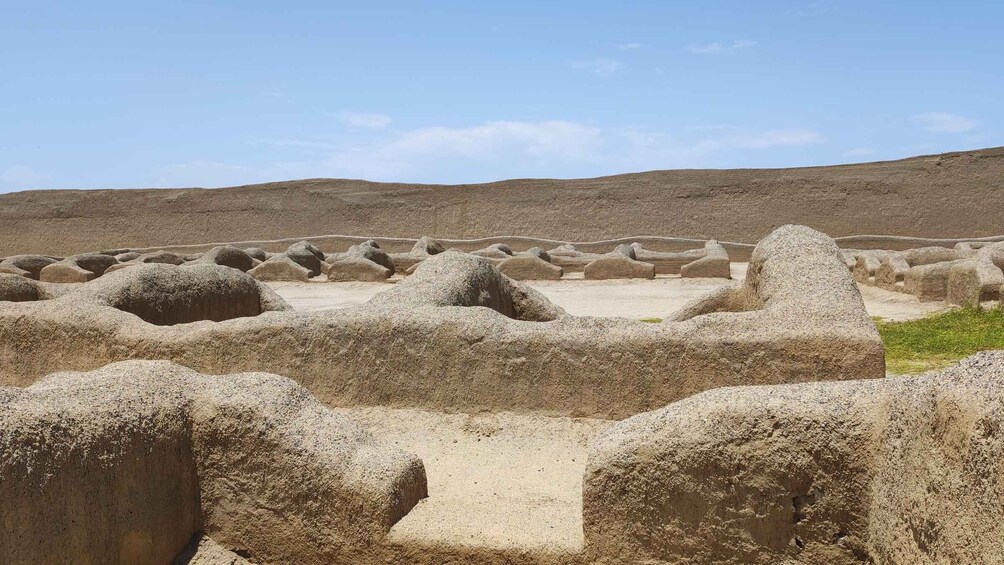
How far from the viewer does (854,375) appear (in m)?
4.16

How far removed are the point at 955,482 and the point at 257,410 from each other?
227 centimetres

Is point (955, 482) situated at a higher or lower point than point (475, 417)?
higher

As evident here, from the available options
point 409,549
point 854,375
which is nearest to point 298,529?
point 409,549

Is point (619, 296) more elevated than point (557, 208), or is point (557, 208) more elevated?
point (557, 208)

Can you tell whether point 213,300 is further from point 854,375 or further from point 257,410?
point 854,375

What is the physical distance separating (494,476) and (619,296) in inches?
362

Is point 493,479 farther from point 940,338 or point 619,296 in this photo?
point 619,296

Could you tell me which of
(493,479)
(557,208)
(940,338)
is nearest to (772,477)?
(493,479)

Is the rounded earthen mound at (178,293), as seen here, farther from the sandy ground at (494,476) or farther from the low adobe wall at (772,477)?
the low adobe wall at (772,477)

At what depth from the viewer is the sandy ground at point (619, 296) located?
10.7 metres

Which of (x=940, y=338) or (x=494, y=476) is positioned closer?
(x=494, y=476)

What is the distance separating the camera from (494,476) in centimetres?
407

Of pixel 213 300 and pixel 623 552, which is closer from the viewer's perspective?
pixel 623 552

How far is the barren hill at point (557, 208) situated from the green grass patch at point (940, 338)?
1114 centimetres
